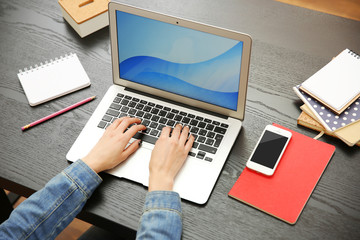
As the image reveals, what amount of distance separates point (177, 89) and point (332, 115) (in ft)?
1.33

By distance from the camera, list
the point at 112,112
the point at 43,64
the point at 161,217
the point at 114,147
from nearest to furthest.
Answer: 1. the point at 161,217
2. the point at 114,147
3. the point at 112,112
4. the point at 43,64

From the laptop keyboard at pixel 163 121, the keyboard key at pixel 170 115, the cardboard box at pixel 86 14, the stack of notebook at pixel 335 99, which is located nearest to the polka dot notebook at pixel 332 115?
the stack of notebook at pixel 335 99

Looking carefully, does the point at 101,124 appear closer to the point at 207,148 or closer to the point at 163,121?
the point at 163,121

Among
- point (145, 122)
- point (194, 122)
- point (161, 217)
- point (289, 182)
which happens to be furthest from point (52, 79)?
point (289, 182)

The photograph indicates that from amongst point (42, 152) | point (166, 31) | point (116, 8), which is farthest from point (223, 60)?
point (42, 152)

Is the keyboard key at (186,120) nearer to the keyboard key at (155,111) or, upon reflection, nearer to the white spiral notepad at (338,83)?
the keyboard key at (155,111)

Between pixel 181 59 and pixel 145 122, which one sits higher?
pixel 181 59

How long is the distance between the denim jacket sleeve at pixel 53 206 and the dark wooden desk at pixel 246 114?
0.12 ft

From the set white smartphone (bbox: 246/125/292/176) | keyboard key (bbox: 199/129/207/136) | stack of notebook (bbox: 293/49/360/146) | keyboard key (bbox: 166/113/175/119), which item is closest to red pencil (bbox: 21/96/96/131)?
keyboard key (bbox: 166/113/175/119)

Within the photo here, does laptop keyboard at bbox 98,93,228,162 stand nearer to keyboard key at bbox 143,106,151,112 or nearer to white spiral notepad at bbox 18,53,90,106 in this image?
keyboard key at bbox 143,106,151,112

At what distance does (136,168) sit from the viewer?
98 centimetres

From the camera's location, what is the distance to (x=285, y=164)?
0.98m

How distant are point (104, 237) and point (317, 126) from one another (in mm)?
663

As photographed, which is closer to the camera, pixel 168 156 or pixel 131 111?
pixel 168 156
